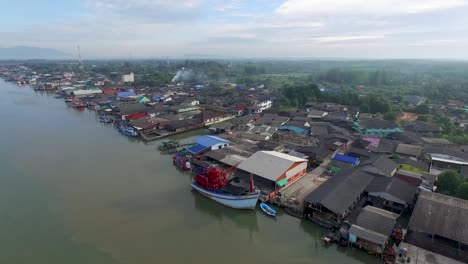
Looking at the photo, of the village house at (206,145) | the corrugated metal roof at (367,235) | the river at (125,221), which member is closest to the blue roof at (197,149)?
the village house at (206,145)

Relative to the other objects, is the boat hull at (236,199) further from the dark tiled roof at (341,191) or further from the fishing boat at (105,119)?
the fishing boat at (105,119)

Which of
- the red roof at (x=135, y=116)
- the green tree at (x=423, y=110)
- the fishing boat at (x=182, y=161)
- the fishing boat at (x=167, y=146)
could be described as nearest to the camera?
the fishing boat at (x=182, y=161)

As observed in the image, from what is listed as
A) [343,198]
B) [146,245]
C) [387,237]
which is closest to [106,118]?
[146,245]

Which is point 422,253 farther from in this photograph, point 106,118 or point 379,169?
point 106,118

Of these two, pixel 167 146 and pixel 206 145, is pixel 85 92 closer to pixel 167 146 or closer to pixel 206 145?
pixel 167 146

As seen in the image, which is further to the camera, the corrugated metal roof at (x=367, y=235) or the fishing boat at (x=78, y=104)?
the fishing boat at (x=78, y=104)

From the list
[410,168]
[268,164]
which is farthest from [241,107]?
[410,168]

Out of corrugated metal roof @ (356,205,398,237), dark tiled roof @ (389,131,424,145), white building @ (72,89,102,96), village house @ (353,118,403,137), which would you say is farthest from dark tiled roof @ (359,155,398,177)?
white building @ (72,89,102,96)

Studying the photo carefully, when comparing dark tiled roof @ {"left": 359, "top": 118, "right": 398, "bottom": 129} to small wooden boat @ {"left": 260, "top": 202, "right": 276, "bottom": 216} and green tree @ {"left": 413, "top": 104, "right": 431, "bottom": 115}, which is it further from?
small wooden boat @ {"left": 260, "top": 202, "right": 276, "bottom": 216}
